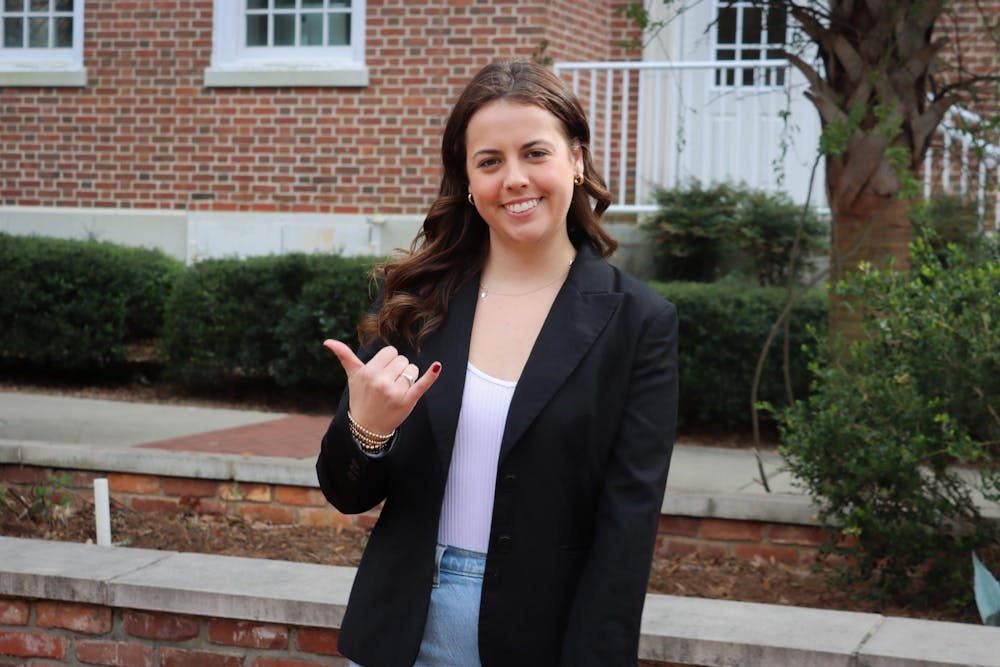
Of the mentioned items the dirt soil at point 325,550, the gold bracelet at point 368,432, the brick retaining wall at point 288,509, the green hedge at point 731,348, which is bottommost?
the dirt soil at point 325,550

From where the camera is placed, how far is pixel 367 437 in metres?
2.20

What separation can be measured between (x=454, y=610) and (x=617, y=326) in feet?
1.87

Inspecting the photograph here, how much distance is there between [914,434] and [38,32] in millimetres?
9721

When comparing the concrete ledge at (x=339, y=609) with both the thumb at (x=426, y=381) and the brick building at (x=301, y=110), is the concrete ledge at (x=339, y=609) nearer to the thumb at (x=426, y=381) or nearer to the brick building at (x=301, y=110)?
the thumb at (x=426, y=381)

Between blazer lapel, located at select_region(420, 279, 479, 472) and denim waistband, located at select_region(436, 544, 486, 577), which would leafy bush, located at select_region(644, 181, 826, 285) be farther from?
denim waistband, located at select_region(436, 544, 486, 577)

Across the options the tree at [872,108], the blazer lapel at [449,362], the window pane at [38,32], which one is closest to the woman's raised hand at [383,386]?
the blazer lapel at [449,362]

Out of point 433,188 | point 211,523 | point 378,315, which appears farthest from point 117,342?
point 378,315

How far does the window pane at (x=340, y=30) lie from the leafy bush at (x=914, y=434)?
737cm

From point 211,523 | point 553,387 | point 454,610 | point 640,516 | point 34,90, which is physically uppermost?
point 34,90

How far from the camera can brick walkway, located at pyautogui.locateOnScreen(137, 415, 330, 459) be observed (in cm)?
645

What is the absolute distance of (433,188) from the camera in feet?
35.3

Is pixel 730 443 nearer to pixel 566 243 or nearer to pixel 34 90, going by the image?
pixel 566 243

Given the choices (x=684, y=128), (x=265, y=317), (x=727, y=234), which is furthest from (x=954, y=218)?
(x=265, y=317)

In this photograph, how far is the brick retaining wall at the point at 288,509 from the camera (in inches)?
196
